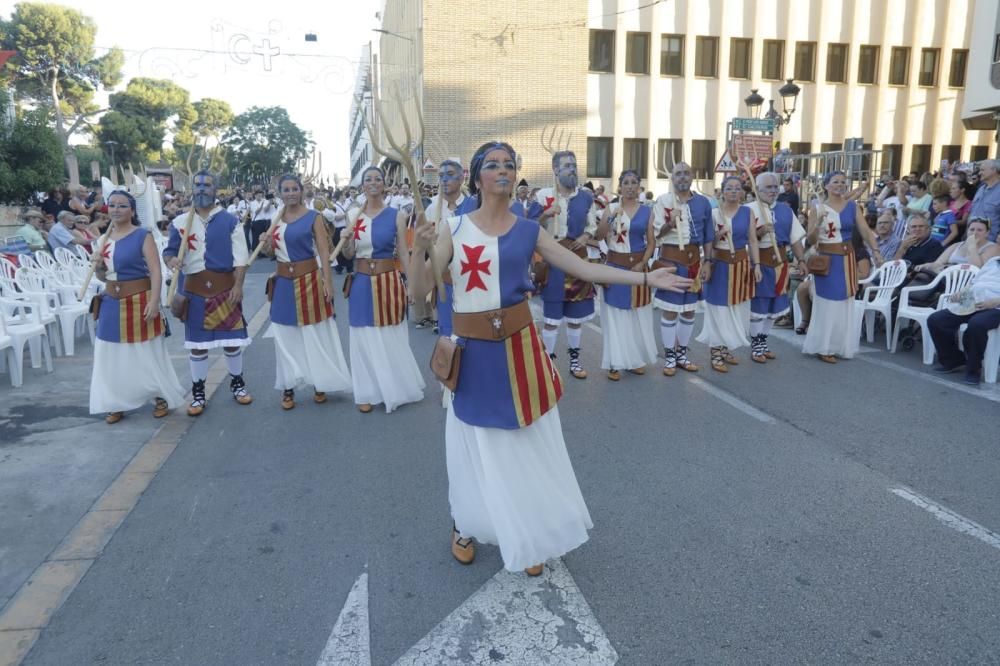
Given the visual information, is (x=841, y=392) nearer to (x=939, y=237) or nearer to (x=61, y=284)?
(x=939, y=237)

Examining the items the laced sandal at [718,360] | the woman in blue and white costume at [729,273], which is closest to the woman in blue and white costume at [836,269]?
Answer: the woman in blue and white costume at [729,273]

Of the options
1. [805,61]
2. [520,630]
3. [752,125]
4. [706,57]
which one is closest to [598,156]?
[706,57]

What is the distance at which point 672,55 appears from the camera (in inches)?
1022

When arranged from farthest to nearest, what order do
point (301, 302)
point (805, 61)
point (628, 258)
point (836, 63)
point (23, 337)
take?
1. point (836, 63)
2. point (805, 61)
3. point (628, 258)
4. point (23, 337)
5. point (301, 302)

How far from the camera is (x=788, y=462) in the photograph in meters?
4.98

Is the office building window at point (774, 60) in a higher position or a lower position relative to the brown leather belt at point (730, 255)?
higher

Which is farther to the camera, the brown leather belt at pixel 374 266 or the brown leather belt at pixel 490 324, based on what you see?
the brown leather belt at pixel 374 266

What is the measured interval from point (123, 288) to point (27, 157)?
11.0 meters

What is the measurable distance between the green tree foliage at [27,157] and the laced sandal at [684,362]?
1294 cm

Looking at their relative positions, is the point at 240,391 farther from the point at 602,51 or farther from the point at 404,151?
the point at 602,51

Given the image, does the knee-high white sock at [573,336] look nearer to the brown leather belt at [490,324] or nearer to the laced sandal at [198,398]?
the laced sandal at [198,398]

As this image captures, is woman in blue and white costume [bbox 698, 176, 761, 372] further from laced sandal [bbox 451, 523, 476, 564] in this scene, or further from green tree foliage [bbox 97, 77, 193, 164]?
green tree foliage [bbox 97, 77, 193, 164]

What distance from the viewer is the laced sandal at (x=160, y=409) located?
6199mm

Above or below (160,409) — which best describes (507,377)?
above
